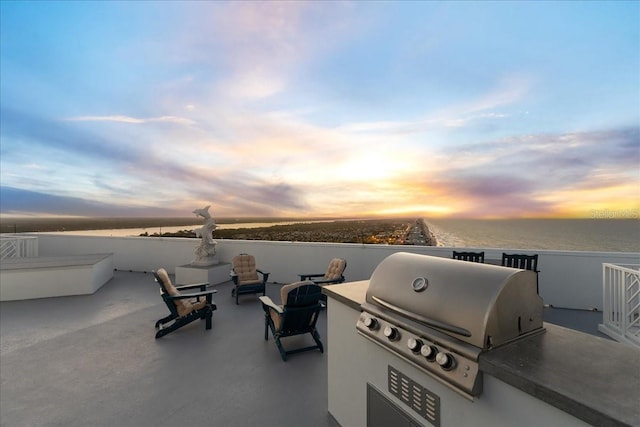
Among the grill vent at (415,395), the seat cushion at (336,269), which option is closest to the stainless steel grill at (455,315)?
the grill vent at (415,395)

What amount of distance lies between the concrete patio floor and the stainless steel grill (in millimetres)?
1373

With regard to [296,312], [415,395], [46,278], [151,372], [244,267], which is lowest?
[151,372]

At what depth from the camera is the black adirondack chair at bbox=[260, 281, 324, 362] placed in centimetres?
324

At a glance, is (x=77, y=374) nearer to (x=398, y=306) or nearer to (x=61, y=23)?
(x=398, y=306)

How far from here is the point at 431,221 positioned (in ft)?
23.4

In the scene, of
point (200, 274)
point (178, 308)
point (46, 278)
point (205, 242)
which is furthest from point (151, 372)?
point (46, 278)

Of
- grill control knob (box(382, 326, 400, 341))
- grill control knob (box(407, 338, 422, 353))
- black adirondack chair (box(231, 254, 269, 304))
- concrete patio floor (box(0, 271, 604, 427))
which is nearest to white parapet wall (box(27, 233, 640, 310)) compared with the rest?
concrete patio floor (box(0, 271, 604, 427))

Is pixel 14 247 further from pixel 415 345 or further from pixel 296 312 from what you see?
pixel 415 345

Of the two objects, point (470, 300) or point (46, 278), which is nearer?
point (470, 300)

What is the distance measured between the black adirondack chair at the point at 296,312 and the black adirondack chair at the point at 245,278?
2.02 metres

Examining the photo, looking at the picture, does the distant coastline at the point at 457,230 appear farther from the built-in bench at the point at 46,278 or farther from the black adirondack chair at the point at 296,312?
the black adirondack chair at the point at 296,312

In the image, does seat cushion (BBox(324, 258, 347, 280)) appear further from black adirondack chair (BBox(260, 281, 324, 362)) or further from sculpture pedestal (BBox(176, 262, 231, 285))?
sculpture pedestal (BBox(176, 262, 231, 285))

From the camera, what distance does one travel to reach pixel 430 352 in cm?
113

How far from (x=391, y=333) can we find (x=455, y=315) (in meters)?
0.36
